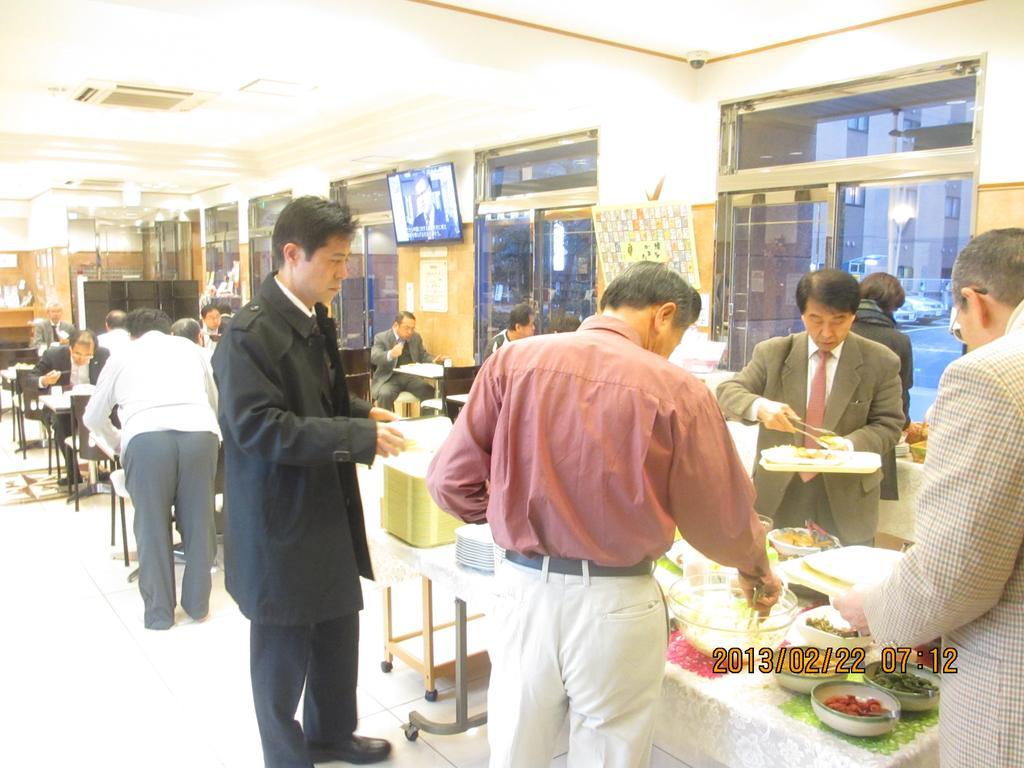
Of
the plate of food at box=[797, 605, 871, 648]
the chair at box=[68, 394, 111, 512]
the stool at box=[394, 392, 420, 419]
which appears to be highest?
the plate of food at box=[797, 605, 871, 648]

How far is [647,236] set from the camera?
19.0 feet

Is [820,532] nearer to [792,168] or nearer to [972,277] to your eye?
A: [972,277]

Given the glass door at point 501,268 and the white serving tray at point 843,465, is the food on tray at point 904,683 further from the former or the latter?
the glass door at point 501,268

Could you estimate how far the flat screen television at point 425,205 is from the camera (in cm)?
801

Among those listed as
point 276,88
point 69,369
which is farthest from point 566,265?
point 69,369

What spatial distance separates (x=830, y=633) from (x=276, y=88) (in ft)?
20.9

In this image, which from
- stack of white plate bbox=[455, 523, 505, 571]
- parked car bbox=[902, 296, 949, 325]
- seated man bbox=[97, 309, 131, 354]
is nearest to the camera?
stack of white plate bbox=[455, 523, 505, 571]

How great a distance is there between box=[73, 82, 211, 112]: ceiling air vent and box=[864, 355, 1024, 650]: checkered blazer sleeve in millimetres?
6637

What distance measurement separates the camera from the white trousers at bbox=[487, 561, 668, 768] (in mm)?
1495

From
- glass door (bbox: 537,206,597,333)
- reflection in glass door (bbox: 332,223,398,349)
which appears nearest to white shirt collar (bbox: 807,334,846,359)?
glass door (bbox: 537,206,597,333)

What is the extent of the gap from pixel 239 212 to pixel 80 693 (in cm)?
967

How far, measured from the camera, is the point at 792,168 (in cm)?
522

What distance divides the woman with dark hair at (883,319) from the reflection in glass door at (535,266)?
3093 millimetres

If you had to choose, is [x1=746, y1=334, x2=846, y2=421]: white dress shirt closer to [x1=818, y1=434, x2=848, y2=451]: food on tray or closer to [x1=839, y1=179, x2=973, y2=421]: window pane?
[x1=818, y1=434, x2=848, y2=451]: food on tray
